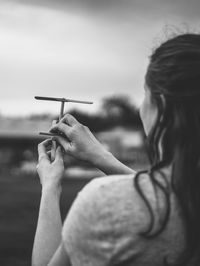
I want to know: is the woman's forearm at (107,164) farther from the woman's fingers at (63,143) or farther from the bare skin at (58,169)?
the woman's fingers at (63,143)

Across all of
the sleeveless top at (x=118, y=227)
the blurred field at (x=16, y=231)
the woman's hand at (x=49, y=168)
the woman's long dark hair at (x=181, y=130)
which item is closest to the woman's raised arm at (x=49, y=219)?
the woman's hand at (x=49, y=168)

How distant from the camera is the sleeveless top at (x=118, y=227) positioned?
136cm

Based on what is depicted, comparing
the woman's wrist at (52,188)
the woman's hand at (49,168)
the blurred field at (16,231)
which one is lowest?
the blurred field at (16,231)

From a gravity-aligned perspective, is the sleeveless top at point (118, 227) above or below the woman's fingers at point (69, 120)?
below

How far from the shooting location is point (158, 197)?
1372 millimetres

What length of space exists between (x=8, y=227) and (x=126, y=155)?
50391 mm

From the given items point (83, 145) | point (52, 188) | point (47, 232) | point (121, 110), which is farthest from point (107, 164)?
point (121, 110)

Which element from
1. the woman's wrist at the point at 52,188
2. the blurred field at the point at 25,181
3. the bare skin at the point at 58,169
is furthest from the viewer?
the blurred field at the point at 25,181

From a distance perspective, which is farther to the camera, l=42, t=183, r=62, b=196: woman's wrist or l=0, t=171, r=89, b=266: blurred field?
l=0, t=171, r=89, b=266: blurred field

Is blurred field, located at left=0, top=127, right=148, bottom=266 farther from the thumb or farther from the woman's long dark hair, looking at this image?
the woman's long dark hair

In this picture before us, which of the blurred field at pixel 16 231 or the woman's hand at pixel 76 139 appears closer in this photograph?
the woman's hand at pixel 76 139

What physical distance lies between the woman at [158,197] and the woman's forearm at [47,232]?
0.25 ft

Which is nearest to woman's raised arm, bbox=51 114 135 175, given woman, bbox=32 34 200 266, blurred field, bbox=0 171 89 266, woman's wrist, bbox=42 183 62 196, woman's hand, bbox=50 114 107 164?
woman's hand, bbox=50 114 107 164

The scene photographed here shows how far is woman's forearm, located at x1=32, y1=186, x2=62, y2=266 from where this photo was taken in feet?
5.09
